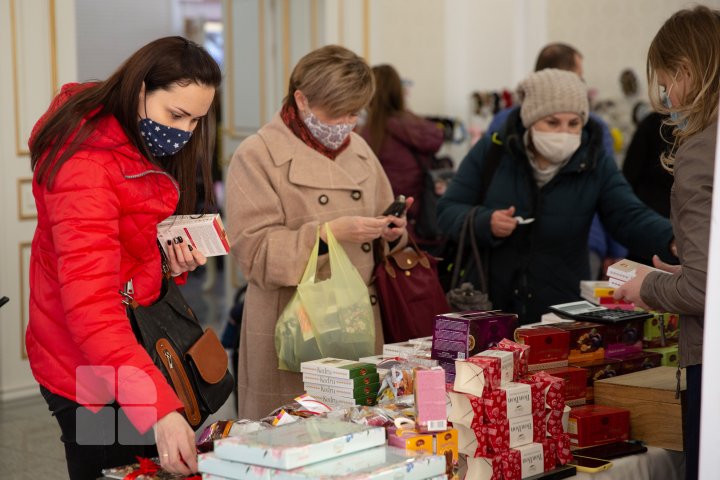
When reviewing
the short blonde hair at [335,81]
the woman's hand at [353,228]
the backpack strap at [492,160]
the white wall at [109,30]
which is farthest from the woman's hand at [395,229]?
the white wall at [109,30]

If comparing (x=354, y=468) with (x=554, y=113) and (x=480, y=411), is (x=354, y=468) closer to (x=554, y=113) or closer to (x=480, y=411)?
(x=480, y=411)

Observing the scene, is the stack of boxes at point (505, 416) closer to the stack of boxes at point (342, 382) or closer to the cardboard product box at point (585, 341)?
the stack of boxes at point (342, 382)

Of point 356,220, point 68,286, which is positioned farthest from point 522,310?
point 68,286

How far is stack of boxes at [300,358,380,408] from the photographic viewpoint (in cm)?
232

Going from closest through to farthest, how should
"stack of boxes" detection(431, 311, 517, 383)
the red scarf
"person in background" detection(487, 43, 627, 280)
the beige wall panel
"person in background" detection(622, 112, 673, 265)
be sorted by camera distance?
"stack of boxes" detection(431, 311, 517, 383)
the red scarf
"person in background" detection(487, 43, 627, 280)
"person in background" detection(622, 112, 673, 265)
the beige wall panel

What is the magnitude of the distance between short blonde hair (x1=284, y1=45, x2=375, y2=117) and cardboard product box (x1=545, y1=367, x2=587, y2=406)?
104 centimetres

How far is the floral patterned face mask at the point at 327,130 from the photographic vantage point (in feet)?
10.1

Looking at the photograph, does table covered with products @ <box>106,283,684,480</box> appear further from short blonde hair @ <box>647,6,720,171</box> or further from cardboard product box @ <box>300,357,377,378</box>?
short blonde hair @ <box>647,6,720,171</box>

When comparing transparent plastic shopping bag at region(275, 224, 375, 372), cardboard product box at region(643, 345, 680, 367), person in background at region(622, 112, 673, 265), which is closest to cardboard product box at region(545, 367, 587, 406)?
cardboard product box at region(643, 345, 680, 367)

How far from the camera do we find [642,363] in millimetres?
2922

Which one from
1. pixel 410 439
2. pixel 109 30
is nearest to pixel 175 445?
pixel 410 439

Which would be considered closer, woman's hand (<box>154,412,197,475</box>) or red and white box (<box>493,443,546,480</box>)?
woman's hand (<box>154,412,197,475</box>)

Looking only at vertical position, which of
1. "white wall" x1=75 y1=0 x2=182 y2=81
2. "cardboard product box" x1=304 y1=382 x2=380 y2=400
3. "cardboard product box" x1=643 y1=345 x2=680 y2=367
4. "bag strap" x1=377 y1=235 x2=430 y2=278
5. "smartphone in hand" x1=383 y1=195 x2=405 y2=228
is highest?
"white wall" x1=75 y1=0 x2=182 y2=81

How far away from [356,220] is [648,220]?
1.16 metres
